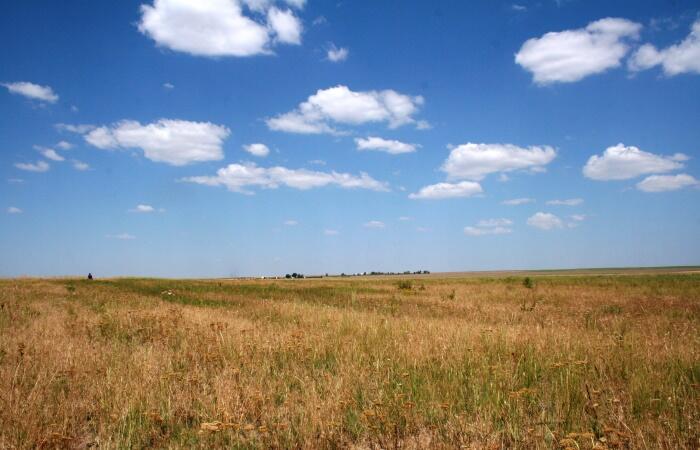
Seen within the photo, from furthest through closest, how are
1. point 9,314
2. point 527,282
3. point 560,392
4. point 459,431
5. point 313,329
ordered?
point 527,282, point 9,314, point 313,329, point 560,392, point 459,431

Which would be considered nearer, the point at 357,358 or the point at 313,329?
the point at 357,358

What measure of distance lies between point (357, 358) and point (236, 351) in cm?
204

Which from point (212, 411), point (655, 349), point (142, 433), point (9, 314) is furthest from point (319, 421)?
point (9, 314)

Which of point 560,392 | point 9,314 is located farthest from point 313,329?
point 9,314

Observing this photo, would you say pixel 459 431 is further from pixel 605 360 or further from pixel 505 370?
pixel 605 360

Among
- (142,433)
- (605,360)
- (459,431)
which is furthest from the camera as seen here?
(605,360)

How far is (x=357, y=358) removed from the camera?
20.8 ft

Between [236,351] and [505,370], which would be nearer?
[505,370]

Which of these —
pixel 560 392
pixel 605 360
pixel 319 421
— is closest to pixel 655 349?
pixel 605 360

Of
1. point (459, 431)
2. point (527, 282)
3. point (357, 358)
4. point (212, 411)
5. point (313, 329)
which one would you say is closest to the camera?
point (459, 431)

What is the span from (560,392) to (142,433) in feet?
15.3

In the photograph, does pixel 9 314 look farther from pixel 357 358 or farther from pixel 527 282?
pixel 527 282

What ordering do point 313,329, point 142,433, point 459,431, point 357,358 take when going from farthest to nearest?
1. point 313,329
2. point 357,358
3. point 142,433
4. point 459,431

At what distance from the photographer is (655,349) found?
6.53 meters
